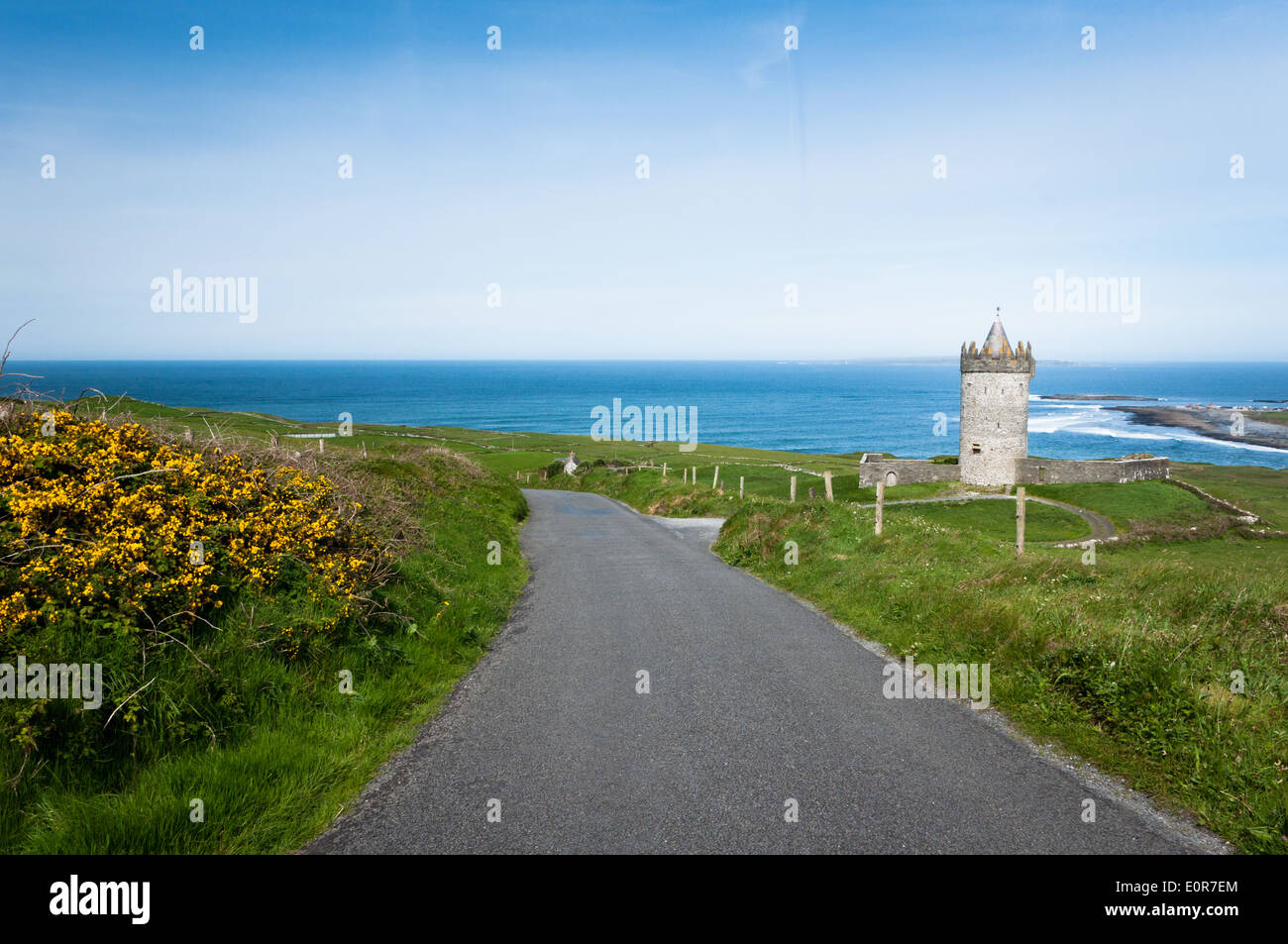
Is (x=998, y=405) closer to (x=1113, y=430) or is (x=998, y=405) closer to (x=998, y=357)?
(x=998, y=357)

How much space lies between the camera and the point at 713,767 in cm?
698

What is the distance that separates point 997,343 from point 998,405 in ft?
15.0

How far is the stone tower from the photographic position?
5144cm

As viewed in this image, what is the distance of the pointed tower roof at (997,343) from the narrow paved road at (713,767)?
46.6 m

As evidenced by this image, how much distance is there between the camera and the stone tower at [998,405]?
51438mm

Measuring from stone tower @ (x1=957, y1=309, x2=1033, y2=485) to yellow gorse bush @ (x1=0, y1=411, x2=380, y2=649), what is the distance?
50.8 metres

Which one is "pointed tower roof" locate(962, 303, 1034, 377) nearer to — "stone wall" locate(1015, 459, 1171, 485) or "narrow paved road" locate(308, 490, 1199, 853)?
"stone wall" locate(1015, 459, 1171, 485)

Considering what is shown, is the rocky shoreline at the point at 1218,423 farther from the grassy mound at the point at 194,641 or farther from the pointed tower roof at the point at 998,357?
the grassy mound at the point at 194,641

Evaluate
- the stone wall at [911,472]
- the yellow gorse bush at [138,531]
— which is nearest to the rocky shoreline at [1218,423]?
the stone wall at [911,472]

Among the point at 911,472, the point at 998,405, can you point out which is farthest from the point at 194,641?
the point at 911,472

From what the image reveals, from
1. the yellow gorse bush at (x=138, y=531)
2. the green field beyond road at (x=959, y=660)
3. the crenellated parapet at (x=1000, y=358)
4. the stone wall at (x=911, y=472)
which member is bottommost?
the stone wall at (x=911, y=472)

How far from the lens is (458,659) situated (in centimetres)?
1057
